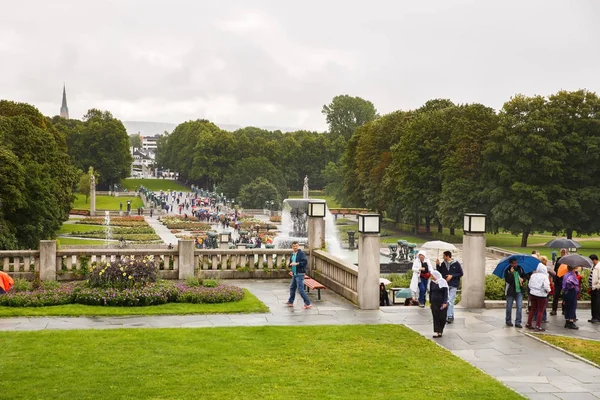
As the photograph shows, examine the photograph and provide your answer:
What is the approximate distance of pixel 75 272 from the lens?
21328 mm

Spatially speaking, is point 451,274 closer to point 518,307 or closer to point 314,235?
point 518,307

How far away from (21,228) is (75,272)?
85.4 ft

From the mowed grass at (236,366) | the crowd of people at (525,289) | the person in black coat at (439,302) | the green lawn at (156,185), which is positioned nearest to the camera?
the mowed grass at (236,366)

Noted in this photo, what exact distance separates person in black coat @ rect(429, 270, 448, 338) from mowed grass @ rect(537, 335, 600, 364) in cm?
231

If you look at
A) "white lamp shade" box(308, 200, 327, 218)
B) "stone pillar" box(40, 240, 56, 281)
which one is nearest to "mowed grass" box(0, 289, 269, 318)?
"stone pillar" box(40, 240, 56, 281)

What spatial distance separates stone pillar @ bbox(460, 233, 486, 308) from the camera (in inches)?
742

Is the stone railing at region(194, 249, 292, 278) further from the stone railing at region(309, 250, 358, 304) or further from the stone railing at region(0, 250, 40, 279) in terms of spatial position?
the stone railing at region(0, 250, 40, 279)

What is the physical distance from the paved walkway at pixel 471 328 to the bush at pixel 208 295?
0.93 metres

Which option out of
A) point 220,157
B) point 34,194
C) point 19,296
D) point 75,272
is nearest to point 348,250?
point 34,194

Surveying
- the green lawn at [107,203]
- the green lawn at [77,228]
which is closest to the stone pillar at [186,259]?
the green lawn at [77,228]

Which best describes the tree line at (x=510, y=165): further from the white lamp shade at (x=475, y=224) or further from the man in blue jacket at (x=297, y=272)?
the man in blue jacket at (x=297, y=272)

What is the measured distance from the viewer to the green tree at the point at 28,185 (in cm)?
4238

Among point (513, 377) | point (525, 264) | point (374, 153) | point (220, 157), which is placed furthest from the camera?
point (220, 157)

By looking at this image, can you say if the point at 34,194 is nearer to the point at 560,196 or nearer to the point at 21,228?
the point at 21,228
